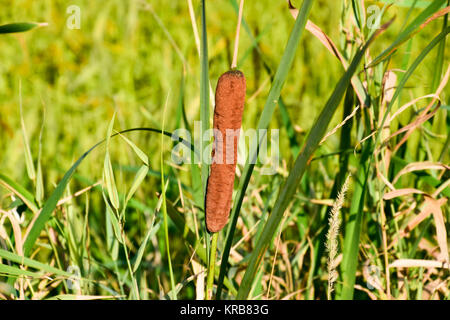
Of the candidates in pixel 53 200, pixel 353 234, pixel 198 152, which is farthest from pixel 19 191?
pixel 353 234

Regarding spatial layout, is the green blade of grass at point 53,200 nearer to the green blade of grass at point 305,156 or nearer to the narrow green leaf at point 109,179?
the narrow green leaf at point 109,179

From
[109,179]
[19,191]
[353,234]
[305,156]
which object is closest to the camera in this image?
[305,156]

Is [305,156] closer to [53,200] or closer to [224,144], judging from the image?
[224,144]

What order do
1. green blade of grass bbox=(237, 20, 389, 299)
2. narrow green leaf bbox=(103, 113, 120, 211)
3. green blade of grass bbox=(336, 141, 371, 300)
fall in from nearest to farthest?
green blade of grass bbox=(237, 20, 389, 299)
narrow green leaf bbox=(103, 113, 120, 211)
green blade of grass bbox=(336, 141, 371, 300)

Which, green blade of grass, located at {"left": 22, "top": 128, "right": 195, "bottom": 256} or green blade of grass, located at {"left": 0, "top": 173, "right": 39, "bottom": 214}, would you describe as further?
green blade of grass, located at {"left": 0, "top": 173, "right": 39, "bottom": 214}

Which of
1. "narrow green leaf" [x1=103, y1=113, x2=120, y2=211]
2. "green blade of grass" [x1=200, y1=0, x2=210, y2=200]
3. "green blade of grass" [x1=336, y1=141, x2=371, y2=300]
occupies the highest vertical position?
"green blade of grass" [x1=200, y1=0, x2=210, y2=200]

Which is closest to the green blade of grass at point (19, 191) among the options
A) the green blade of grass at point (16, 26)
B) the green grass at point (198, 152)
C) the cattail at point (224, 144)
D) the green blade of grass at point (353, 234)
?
the green grass at point (198, 152)

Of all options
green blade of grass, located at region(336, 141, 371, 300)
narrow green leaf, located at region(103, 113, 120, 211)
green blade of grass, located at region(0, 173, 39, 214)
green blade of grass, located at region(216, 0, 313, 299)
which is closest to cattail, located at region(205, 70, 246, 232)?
green blade of grass, located at region(216, 0, 313, 299)

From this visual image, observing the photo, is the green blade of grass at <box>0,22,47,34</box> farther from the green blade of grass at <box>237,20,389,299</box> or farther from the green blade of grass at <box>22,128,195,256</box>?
the green blade of grass at <box>237,20,389,299</box>
